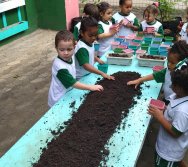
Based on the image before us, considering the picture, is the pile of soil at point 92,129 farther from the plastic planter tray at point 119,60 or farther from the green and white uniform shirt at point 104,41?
the green and white uniform shirt at point 104,41

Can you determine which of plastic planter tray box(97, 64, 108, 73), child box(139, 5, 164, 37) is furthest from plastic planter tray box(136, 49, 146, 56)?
child box(139, 5, 164, 37)

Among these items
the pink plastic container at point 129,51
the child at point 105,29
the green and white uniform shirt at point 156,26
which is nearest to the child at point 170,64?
the pink plastic container at point 129,51

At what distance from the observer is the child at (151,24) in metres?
3.93

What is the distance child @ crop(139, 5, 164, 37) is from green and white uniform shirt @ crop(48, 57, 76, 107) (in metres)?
1.79

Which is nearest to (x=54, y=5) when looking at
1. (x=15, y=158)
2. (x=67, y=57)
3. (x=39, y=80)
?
(x=39, y=80)

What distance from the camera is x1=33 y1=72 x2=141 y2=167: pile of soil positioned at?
1713 millimetres

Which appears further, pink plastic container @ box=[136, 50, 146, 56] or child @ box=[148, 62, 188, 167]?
pink plastic container @ box=[136, 50, 146, 56]

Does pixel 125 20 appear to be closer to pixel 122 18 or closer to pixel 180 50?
pixel 122 18

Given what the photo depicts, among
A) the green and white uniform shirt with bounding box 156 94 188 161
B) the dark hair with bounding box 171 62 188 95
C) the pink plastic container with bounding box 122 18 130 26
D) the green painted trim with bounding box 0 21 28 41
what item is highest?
the dark hair with bounding box 171 62 188 95

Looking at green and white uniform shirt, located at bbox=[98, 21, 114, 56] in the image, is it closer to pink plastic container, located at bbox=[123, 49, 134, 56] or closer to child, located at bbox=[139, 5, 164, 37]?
child, located at bbox=[139, 5, 164, 37]

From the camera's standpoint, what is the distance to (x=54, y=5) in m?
6.99

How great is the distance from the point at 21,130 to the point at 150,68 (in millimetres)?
1821

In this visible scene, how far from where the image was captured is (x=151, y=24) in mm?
4156

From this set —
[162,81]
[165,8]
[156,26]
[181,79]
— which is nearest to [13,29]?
[165,8]
